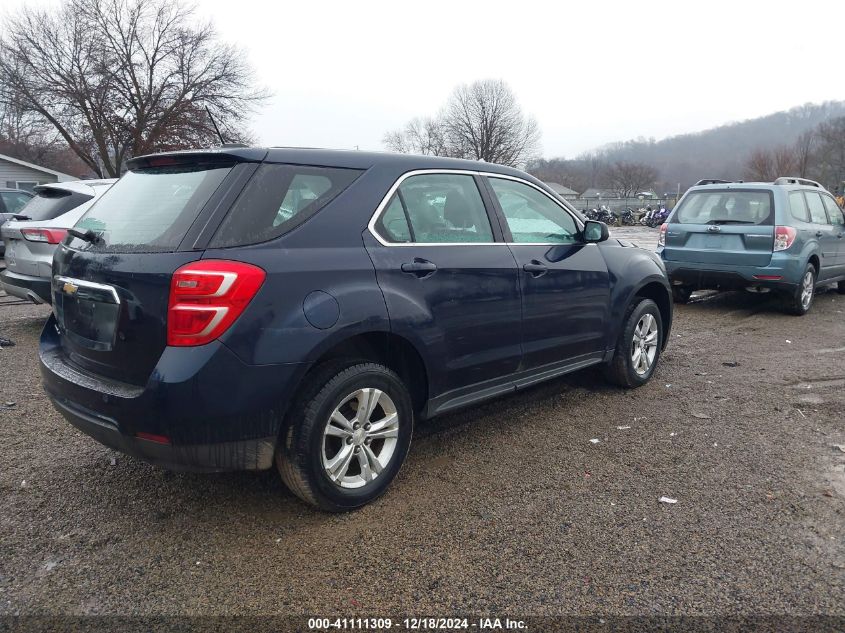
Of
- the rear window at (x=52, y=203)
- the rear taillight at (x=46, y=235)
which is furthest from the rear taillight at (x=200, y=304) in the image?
the rear window at (x=52, y=203)

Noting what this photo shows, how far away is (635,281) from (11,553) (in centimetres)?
418

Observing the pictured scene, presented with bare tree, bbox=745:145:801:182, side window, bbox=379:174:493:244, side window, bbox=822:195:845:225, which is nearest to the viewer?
side window, bbox=379:174:493:244

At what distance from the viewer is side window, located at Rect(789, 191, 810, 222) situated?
26.0 ft

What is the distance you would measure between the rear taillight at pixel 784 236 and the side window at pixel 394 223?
6.27 m

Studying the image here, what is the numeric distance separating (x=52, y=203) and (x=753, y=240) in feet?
26.6

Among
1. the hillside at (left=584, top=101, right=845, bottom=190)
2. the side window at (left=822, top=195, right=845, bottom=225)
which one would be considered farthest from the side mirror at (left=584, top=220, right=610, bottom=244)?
the hillside at (left=584, top=101, right=845, bottom=190)

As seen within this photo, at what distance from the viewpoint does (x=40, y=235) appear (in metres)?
6.08

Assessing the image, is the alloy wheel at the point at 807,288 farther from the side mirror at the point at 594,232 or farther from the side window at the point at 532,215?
the side window at the point at 532,215

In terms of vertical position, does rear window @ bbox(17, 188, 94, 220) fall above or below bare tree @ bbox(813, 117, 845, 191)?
below

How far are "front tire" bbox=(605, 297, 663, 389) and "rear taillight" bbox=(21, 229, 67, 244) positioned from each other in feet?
17.3

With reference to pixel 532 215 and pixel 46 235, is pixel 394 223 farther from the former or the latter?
pixel 46 235

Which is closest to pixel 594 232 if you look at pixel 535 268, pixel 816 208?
pixel 535 268

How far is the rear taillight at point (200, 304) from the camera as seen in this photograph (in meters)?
2.44

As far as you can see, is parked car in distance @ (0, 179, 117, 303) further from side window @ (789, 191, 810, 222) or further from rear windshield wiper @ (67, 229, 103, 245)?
side window @ (789, 191, 810, 222)
